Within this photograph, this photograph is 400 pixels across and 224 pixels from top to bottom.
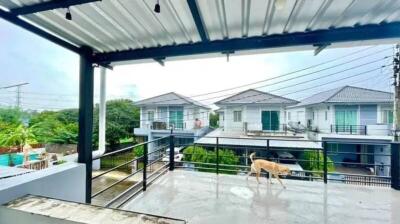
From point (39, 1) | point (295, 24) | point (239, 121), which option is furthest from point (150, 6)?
point (239, 121)

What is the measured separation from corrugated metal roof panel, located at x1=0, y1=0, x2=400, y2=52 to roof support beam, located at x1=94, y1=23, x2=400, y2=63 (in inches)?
2.3

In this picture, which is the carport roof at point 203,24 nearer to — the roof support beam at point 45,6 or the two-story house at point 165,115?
the roof support beam at point 45,6

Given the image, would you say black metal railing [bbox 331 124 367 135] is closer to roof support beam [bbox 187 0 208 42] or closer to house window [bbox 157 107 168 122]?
house window [bbox 157 107 168 122]

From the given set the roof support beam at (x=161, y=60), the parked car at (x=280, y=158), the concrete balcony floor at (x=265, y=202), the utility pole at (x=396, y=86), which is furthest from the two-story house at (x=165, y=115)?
the roof support beam at (x=161, y=60)

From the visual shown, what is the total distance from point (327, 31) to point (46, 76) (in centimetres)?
1452

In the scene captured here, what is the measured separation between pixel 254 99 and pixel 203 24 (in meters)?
11.1

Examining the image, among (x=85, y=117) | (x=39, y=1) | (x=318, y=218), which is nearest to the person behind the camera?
(x=39, y=1)

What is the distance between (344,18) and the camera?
6.81ft

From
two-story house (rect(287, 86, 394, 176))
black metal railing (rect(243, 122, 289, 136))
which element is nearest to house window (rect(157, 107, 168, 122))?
black metal railing (rect(243, 122, 289, 136))

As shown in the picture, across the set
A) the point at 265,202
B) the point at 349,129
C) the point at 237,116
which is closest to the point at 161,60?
the point at 265,202

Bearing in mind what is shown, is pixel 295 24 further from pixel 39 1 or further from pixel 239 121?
pixel 239 121

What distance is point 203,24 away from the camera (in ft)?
7.00

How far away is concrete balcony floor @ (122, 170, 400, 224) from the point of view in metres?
2.46

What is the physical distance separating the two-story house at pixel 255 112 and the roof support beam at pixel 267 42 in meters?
9.91
